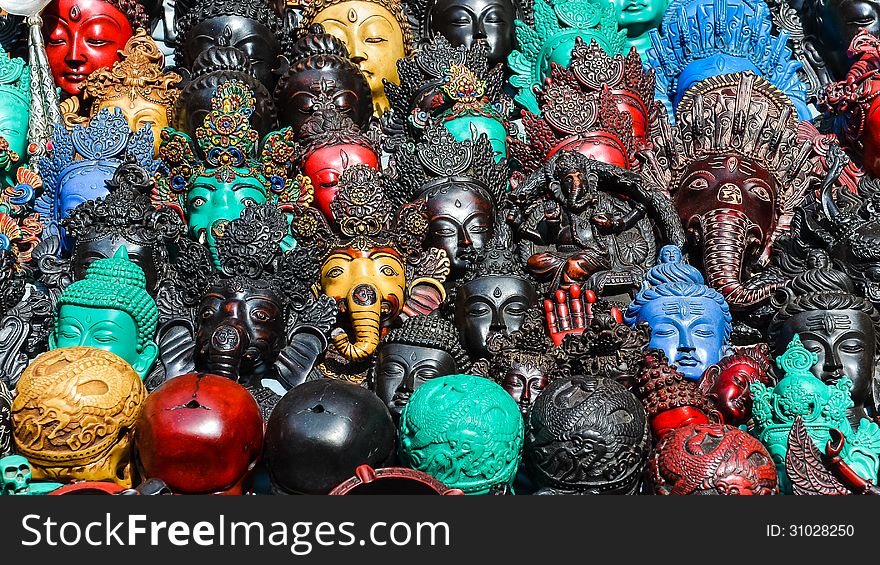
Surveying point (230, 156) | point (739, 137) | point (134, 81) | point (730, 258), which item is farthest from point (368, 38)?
point (730, 258)

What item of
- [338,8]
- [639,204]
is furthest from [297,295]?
[338,8]

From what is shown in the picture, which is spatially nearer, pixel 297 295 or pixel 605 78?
pixel 297 295

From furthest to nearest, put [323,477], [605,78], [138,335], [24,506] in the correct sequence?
[605,78] < [138,335] < [323,477] < [24,506]

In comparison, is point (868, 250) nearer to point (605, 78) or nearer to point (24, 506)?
point (605, 78)

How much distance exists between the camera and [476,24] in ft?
36.9

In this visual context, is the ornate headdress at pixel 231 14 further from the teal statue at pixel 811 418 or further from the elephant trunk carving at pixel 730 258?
the teal statue at pixel 811 418

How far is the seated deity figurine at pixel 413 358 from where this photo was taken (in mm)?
8391

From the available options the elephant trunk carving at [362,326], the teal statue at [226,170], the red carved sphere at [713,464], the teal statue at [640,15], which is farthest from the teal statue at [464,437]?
the teal statue at [640,15]

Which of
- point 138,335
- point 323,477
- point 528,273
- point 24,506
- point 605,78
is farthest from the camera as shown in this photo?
point 605,78

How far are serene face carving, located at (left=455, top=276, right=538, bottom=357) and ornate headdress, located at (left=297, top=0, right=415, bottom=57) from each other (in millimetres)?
2747

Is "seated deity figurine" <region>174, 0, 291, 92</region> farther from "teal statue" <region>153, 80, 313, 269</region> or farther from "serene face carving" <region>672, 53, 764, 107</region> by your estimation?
"serene face carving" <region>672, 53, 764, 107</region>

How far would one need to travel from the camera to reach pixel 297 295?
8945 millimetres

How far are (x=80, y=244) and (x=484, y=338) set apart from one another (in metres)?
2.32

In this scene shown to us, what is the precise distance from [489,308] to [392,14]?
312 cm
